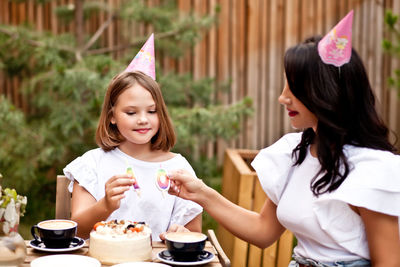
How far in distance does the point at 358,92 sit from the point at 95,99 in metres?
2.60

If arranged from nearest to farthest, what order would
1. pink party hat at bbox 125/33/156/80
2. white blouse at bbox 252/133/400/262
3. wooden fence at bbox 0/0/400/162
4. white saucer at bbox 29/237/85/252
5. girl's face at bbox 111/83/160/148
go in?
white blouse at bbox 252/133/400/262 < white saucer at bbox 29/237/85/252 < girl's face at bbox 111/83/160/148 < pink party hat at bbox 125/33/156/80 < wooden fence at bbox 0/0/400/162

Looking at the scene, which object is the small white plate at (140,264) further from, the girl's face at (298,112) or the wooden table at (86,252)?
the girl's face at (298,112)

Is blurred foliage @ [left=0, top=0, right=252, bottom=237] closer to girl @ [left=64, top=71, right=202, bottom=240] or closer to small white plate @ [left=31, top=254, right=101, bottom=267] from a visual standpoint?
girl @ [left=64, top=71, right=202, bottom=240]

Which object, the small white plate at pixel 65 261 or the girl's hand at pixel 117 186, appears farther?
the girl's hand at pixel 117 186

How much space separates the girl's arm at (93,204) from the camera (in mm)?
1688

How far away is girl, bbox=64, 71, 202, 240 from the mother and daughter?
0.07ft

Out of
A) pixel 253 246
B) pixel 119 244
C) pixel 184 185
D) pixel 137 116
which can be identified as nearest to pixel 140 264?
pixel 119 244

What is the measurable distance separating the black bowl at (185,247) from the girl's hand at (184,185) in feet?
0.86

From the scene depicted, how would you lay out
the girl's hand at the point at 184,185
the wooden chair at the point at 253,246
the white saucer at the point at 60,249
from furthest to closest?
the wooden chair at the point at 253,246 < the girl's hand at the point at 184,185 < the white saucer at the point at 60,249

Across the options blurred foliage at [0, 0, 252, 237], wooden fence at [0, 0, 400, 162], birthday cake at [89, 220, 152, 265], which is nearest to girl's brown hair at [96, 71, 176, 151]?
birthday cake at [89, 220, 152, 265]

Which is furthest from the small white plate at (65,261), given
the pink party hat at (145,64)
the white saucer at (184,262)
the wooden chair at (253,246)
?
the wooden chair at (253,246)

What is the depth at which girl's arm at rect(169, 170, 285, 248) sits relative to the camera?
1873 millimetres

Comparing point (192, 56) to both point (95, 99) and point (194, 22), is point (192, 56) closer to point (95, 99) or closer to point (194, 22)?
point (194, 22)

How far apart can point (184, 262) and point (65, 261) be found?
0.34 meters
